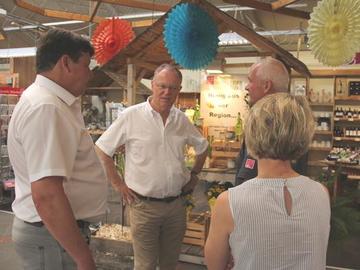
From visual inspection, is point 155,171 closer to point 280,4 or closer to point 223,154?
point 280,4

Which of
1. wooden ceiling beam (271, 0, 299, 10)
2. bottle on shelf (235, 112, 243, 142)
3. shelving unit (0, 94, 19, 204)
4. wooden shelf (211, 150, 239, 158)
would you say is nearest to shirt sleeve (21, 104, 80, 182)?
wooden ceiling beam (271, 0, 299, 10)

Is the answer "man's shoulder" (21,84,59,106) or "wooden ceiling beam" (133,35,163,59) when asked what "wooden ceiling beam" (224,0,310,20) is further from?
"man's shoulder" (21,84,59,106)

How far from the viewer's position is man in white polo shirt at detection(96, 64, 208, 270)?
262 centimetres

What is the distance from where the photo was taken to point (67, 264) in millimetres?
1612

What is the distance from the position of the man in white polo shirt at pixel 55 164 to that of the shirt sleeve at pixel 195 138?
4.23ft

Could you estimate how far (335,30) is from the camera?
6.78 ft

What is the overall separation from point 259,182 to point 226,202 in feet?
0.40

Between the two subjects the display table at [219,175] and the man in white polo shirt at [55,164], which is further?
the display table at [219,175]

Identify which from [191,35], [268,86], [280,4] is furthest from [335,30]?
[191,35]

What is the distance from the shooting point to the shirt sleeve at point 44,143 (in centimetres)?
141

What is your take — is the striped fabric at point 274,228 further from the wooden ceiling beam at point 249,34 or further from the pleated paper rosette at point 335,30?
the wooden ceiling beam at point 249,34

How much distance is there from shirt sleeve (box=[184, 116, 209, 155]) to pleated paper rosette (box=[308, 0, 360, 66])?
111 cm

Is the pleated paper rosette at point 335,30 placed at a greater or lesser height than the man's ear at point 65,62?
greater

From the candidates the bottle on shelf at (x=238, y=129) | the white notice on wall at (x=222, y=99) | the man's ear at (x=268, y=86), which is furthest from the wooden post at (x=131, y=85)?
the white notice on wall at (x=222, y=99)
